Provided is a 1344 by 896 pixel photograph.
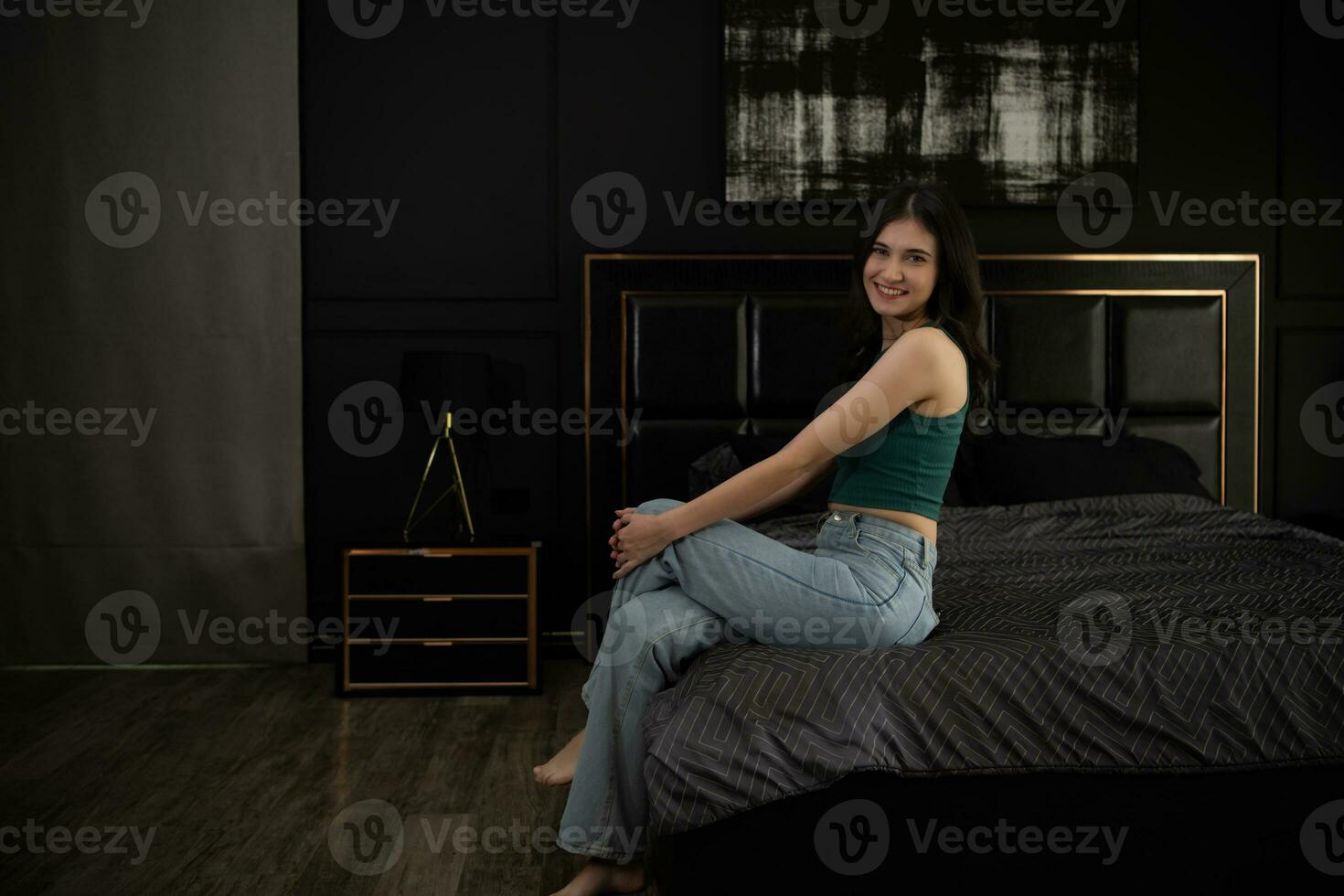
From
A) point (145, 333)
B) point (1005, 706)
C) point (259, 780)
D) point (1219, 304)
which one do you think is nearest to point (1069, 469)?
point (1219, 304)

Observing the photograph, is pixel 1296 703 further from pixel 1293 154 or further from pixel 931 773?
pixel 1293 154

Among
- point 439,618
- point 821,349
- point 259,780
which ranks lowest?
point 259,780

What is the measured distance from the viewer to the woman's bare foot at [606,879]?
6.09 ft

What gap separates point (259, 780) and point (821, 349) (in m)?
2.26

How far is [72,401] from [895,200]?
312cm

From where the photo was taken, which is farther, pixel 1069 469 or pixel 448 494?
pixel 448 494

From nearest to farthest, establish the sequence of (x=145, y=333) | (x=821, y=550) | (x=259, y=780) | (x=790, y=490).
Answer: (x=821, y=550) → (x=790, y=490) → (x=259, y=780) → (x=145, y=333)

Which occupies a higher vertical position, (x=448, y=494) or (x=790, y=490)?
(x=790, y=490)

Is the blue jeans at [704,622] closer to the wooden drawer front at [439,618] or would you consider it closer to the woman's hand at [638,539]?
the woman's hand at [638,539]

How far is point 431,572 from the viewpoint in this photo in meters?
3.44

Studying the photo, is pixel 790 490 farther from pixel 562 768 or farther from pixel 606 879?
pixel 606 879

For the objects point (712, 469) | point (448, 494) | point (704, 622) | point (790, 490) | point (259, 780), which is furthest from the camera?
point (448, 494)

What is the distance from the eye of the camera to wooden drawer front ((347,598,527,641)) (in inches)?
134

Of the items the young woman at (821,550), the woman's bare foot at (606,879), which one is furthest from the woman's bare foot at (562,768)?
the woman's bare foot at (606,879)
